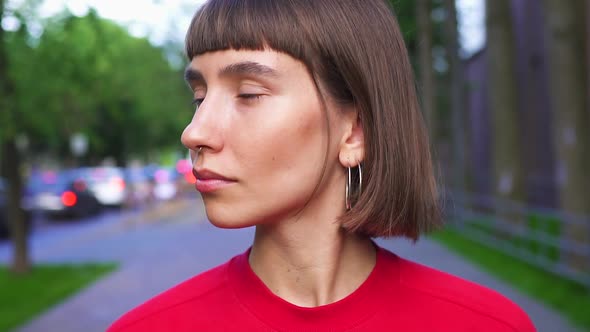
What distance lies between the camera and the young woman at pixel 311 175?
181cm

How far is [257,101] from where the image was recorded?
181cm

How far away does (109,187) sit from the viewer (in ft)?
104

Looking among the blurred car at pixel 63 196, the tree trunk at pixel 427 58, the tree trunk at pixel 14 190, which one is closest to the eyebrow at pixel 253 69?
the tree trunk at pixel 14 190

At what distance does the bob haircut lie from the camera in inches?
71.9

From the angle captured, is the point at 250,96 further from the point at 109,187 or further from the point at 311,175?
the point at 109,187

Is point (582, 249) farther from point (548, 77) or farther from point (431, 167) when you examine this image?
point (548, 77)

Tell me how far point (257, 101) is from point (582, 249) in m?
8.45

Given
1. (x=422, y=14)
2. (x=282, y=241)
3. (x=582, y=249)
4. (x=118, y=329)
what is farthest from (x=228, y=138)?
(x=422, y=14)

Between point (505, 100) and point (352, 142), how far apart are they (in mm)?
12525

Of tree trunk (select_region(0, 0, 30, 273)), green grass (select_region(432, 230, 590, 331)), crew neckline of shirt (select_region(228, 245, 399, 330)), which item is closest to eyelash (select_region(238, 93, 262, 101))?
crew neckline of shirt (select_region(228, 245, 399, 330))

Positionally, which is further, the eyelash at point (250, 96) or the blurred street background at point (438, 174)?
the blurred street background at point (438, 174)

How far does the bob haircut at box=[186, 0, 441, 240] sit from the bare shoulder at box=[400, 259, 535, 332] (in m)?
0.13

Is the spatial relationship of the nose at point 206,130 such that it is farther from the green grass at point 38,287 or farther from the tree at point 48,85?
the tree at point 48,85

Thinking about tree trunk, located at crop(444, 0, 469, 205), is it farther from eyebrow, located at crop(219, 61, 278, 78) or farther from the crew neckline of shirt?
eyebrow, located at crop(219, 61, 278, 78)
